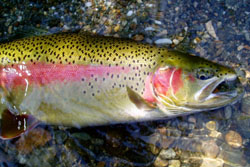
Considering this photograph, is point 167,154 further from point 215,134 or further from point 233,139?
point 233,139

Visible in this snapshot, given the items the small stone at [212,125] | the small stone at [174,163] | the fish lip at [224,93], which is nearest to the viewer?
the fish lip at [224,93]

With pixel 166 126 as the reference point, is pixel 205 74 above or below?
above

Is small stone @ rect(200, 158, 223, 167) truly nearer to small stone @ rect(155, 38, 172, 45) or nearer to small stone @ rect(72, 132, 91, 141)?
small stone @ rect(72, 132, 91, 141)

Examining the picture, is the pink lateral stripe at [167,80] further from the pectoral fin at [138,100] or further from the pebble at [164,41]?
the pebble at [164,41]

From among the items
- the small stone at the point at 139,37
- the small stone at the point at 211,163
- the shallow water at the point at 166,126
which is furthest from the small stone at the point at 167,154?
the small stone at the point at 139,37

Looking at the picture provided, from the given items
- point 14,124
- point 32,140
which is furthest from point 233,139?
point 14,124

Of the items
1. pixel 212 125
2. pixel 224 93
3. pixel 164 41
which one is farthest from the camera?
pixel 164 41

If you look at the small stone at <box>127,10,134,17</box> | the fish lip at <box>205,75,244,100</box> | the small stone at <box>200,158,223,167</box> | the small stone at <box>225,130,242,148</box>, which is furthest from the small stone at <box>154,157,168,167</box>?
the small stone at <box>127,10,134,17</box>

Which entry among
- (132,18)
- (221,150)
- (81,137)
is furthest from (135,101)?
(132,18)
